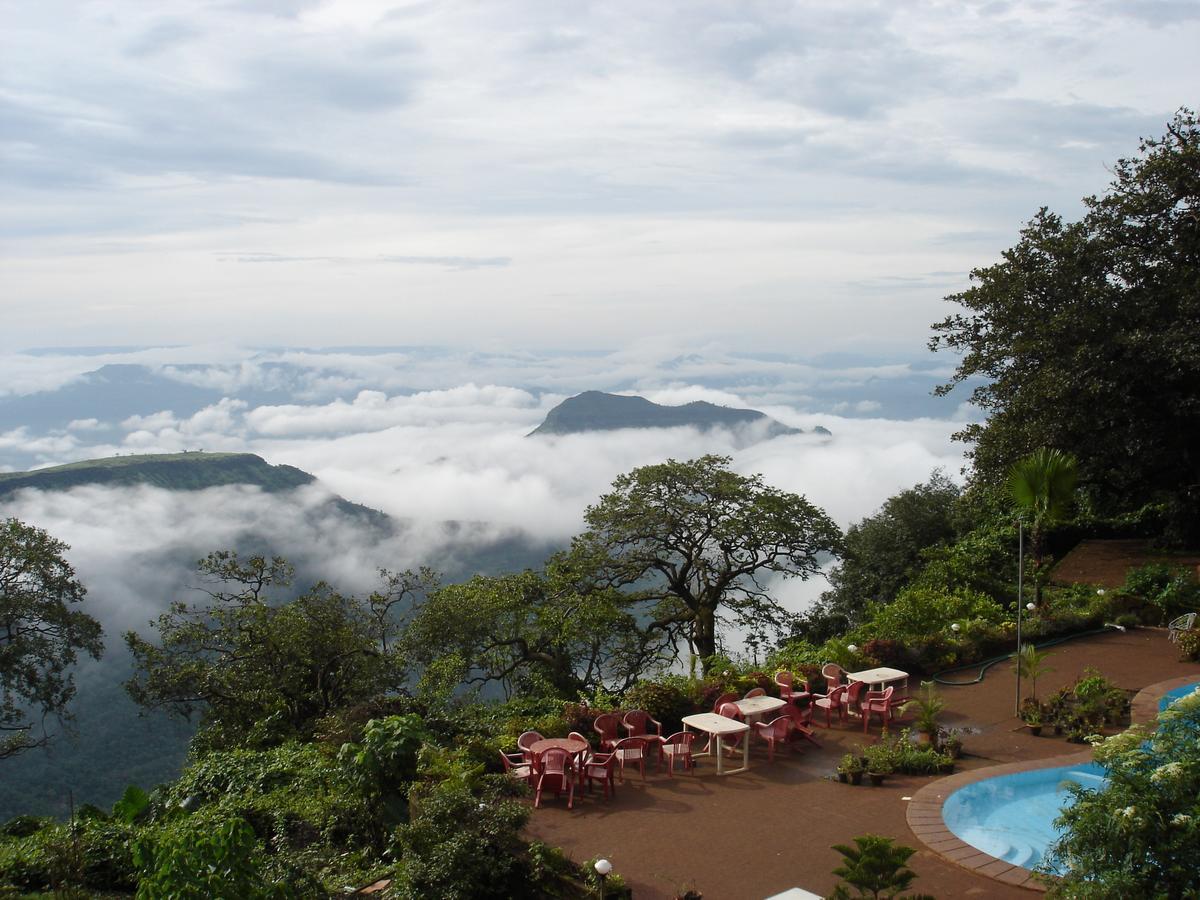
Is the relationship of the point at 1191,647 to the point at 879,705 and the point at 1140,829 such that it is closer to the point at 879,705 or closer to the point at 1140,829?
the point at 879,705

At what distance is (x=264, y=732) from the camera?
1291 centimetres

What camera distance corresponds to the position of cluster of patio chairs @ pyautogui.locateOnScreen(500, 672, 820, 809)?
9562 mm

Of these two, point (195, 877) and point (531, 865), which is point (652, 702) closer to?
point (531, 865)

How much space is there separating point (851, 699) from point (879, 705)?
14.7 inches

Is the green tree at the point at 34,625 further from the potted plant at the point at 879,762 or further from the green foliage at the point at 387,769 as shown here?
the potted plant at the point at 879,762

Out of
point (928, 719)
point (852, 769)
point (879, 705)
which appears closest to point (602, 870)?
point (852, 769)

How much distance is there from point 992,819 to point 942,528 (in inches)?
629

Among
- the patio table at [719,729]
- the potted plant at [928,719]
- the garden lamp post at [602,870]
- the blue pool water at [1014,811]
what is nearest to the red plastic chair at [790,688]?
the patio table at [719,729]

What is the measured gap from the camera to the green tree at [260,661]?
1485 cm

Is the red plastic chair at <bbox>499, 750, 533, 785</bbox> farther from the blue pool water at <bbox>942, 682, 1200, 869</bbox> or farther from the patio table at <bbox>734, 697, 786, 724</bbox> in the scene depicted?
the blue pool water at <bbox>942, 682, 1200, 869</bbox>

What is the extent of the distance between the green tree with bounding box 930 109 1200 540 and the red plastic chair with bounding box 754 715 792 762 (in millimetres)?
11350

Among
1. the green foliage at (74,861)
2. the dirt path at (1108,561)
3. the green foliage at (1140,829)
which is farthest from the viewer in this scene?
the dirt path at (1108,561)

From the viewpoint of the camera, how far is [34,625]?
1650 centimetres

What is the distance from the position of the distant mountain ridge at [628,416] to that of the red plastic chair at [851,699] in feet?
510
